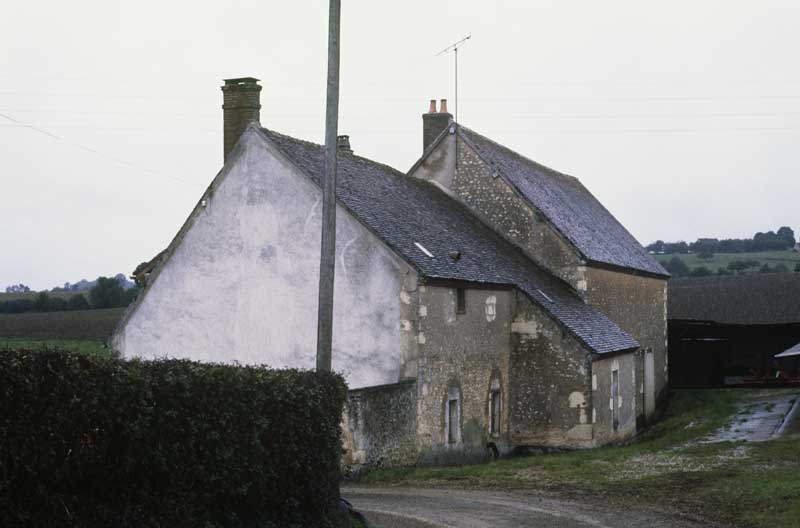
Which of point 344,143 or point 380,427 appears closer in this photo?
point 380,427

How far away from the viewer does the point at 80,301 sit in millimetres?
68438

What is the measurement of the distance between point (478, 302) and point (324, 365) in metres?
10.5

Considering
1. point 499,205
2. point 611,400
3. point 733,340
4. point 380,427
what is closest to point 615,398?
point 611,400

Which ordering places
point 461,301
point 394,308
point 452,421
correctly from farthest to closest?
point 461,301, point 452,421, point 394,308

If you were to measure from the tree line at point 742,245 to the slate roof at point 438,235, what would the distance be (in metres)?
126

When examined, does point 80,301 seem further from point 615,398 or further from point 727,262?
point 727,262

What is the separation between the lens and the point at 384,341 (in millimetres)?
23719

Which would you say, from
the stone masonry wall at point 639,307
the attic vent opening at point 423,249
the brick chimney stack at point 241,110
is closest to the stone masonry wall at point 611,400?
the stone masonry wall at point 639,307

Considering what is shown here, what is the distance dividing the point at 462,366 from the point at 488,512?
368 inches

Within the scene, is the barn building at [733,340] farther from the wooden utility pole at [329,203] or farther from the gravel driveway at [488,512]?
the wooden utility pole at [329,203]

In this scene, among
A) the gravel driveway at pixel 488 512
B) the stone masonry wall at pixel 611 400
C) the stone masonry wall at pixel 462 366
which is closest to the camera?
the gravel driveway at pixel 488 512

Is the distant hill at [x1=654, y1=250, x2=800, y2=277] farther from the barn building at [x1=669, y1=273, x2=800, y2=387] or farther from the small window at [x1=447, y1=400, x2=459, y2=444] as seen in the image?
the small window at [x1=447, y1=400, x2=459, y2=444]

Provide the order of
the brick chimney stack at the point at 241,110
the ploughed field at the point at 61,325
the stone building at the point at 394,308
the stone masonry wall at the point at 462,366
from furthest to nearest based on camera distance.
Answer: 1. the ploughed field at the point at 61,325
2. the brick chimney stack at the point at 241,110
3. the stone masonry wall at the point at 462,366
4. the stone building at the point at 394,308

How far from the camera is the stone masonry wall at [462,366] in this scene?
23.8 m
